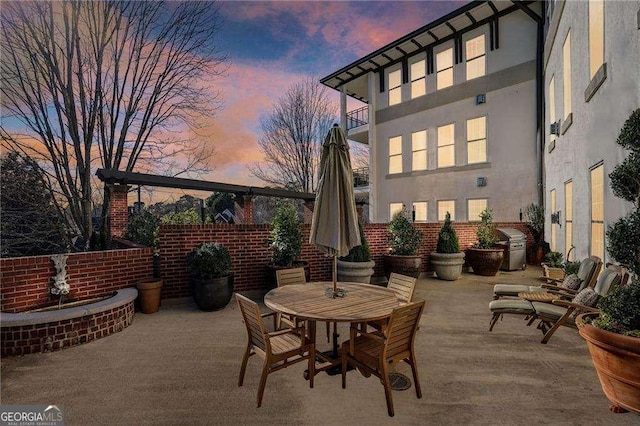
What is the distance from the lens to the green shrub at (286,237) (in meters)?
6.74

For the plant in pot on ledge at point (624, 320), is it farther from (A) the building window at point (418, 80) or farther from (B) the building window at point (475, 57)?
(A) the building window at point (418, 80)

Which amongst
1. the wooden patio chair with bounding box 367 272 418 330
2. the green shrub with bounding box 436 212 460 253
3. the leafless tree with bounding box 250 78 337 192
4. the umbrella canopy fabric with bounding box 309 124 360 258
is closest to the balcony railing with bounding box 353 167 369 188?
the leafless tree with bounding box 250 78 337 192

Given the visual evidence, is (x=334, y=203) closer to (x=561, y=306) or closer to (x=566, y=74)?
(x=561, y=306)

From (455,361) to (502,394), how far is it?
2.35 ft

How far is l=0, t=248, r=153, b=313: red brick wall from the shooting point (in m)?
4.39

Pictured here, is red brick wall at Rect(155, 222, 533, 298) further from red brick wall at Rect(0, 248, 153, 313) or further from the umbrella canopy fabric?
the umbrella canopy fabric

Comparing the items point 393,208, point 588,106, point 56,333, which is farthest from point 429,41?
point 56,333

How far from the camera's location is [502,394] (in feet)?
9.74

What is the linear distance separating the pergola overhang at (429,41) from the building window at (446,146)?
2.99 metres

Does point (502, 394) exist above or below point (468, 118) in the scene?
below

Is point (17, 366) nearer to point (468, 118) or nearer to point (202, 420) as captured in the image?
point (202, 420)

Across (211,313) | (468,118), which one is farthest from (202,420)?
(468,118)

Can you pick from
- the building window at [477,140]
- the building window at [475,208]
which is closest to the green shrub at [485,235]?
the building window at [475,208]

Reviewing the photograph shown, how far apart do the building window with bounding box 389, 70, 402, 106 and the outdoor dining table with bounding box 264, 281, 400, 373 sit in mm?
14247
